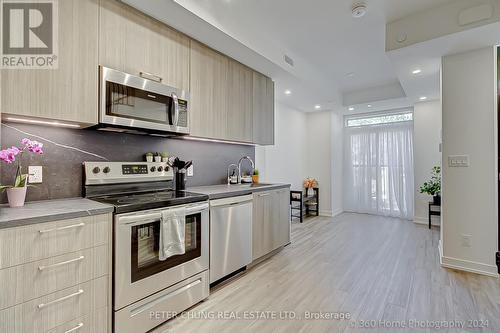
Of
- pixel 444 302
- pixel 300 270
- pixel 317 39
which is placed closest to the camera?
pixel 444 302

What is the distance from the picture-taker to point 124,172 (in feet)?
7.19

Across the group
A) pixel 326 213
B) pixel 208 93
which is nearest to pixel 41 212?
pixel 208 93

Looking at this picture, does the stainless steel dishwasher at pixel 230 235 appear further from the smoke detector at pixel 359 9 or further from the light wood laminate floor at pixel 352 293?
the smoke detector at pixel 359 9

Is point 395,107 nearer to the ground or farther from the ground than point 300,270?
farther from the ground

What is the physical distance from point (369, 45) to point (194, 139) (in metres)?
2.75

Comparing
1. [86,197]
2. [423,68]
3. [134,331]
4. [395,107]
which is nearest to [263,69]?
[423,68]

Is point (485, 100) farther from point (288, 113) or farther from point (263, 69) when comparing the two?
point (288, 113)

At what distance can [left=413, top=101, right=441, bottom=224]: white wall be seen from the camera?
4.91 m

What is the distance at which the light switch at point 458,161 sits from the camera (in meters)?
2.81

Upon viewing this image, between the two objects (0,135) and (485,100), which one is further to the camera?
(485,100)

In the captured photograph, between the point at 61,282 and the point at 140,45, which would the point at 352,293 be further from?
the point at 140,45

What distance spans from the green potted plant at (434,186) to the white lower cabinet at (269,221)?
3062 mm

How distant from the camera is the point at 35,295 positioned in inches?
50.9

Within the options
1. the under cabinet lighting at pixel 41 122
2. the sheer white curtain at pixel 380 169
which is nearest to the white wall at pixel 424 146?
the sheer white curtain at pixel 380 169
